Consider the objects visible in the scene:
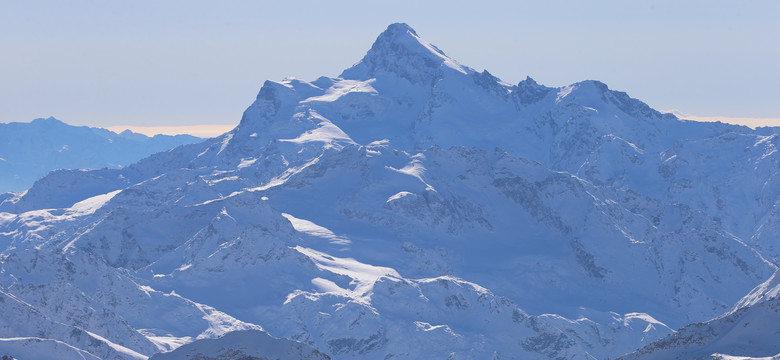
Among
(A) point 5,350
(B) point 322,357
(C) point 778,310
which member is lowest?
(A) point 5,350

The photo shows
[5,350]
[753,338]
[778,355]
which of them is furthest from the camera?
[5,350]

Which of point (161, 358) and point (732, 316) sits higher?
point (732, 316)

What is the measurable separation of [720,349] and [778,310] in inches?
300

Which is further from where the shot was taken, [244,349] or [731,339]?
[731,339]

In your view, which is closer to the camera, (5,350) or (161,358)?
(161,358)

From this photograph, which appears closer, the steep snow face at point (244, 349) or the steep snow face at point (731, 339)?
the steep snow face at point (731, 339)

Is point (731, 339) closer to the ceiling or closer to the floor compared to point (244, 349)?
closer to the ceiling

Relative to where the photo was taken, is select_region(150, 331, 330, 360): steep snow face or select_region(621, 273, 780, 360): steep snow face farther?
select_region(150, 331, 330, 360): steep snow face

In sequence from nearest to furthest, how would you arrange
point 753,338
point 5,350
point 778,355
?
point 778,355
point 753,338
point 5,350

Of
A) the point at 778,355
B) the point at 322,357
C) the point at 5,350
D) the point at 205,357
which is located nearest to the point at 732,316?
the point at 778,355

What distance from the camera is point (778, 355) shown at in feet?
458

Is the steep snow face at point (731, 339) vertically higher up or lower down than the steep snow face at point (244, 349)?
higher up

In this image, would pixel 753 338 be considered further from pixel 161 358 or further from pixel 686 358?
pixel 161 358

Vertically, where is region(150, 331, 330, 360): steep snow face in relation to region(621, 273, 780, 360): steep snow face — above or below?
below
